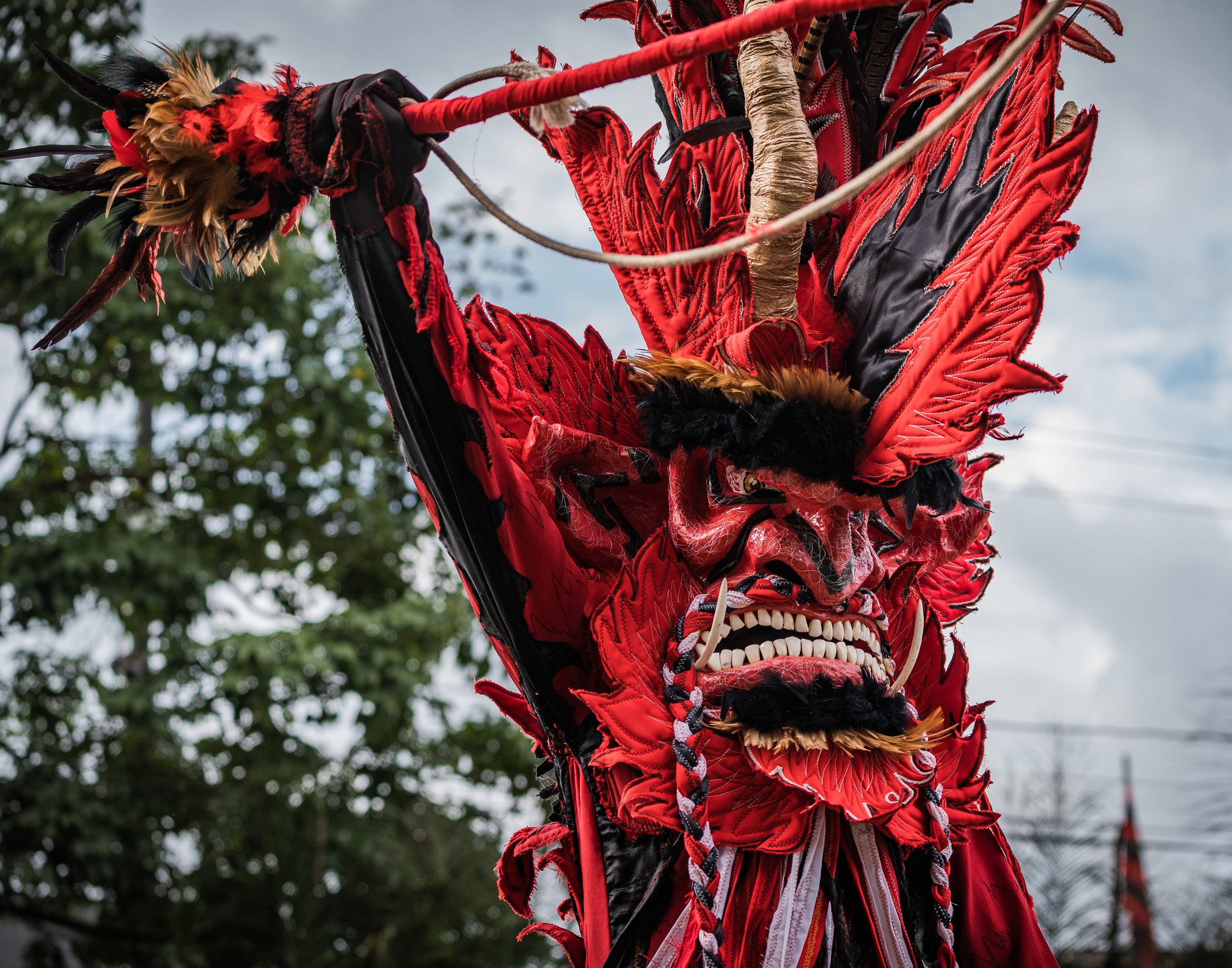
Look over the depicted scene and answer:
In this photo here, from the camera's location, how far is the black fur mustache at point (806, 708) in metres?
1.68

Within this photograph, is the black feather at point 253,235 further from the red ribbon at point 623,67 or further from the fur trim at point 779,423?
the fur trim at point 779,423

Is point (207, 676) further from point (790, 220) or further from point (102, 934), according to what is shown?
point (790, 220)

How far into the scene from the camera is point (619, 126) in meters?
2.21

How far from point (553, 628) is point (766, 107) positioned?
870mm

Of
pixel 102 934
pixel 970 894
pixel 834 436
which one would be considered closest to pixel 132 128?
pixel 834 436

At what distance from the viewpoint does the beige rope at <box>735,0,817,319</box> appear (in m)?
1.86

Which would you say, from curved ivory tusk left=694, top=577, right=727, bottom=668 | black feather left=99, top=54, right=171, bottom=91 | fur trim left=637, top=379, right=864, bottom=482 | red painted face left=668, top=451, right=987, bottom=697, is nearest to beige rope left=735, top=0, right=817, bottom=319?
fur trim left=637, top=379, right=864, bottom=482

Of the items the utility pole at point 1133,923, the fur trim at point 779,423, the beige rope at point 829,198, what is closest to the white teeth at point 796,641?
the fur trim at point 779,423

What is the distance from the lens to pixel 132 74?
1.54 meters

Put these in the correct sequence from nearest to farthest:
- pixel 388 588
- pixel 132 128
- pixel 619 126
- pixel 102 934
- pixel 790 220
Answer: pixel 790 220 < pixel 132 128 < pixel 619 126 < pixel 102 934 < pixel 388 588

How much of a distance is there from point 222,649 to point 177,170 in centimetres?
499

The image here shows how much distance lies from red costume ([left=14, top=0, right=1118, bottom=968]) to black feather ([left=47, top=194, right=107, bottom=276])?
0.04 ft

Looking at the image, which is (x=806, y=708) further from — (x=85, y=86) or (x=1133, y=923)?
(x=1133, y=923)

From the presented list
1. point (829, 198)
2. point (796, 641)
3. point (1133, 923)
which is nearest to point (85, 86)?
point (829, 198)
